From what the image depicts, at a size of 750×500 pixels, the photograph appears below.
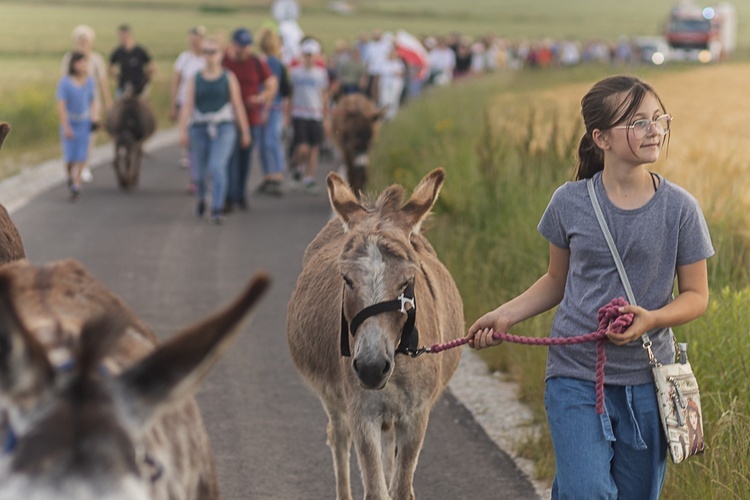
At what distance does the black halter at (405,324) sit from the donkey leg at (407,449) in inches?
16.2

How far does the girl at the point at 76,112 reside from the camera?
17.5 m

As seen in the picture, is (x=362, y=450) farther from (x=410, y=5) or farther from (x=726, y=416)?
(x=410, y=5)

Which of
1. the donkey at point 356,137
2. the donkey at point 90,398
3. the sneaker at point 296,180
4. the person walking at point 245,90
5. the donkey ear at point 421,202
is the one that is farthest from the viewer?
the sneaker at point 296,180

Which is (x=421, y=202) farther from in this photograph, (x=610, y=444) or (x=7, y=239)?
(x=7, y=239)

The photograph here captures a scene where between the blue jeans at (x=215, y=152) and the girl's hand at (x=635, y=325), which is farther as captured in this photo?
the blue jeans at (x=215, y=152)

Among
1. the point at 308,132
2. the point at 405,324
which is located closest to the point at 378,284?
the point at 405,324

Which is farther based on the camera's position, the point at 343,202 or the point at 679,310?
the point at 343,202

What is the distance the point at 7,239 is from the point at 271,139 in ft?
41.5

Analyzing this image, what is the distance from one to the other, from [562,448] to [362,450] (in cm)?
116

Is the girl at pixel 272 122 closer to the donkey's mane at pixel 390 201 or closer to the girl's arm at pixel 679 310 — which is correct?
the donkey's mane at pixel 390 201

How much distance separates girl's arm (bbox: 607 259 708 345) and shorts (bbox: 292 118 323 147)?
1446 centimetres

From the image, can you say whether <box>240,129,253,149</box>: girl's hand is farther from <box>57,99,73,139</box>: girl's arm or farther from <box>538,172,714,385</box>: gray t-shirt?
<box>538,172,714,385</box>: gray t-shirt

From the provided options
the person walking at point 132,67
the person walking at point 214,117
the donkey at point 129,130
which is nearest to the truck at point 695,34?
the person walking at point 132,67

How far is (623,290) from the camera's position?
4.72 m
